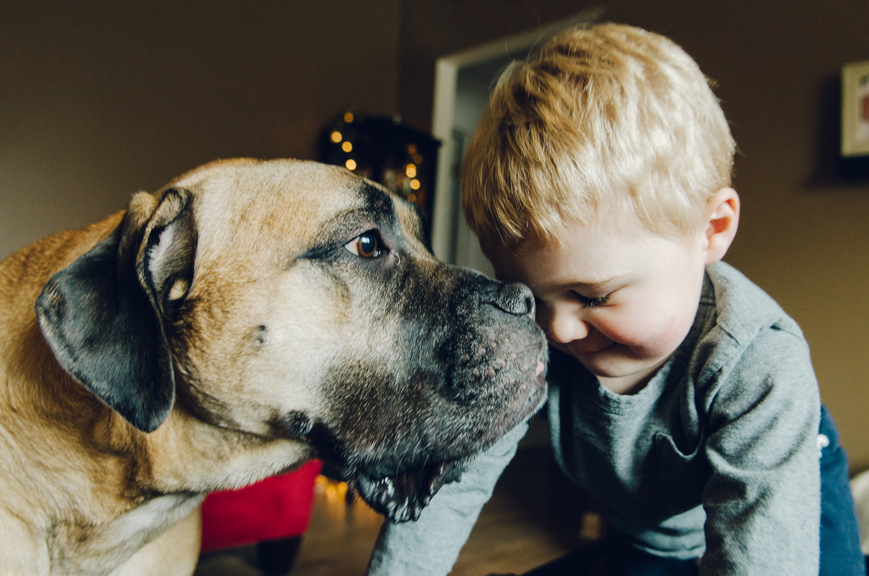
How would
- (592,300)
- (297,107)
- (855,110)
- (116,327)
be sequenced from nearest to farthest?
(116,327) < (592,300) < (855,110) < (297,107)

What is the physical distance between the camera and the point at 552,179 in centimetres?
88

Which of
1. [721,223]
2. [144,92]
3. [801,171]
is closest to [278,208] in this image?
[721,223]

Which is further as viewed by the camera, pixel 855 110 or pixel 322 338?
pixel 855 110

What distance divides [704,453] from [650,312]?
0.87ft

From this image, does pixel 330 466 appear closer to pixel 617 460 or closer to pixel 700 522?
pixel 617 460

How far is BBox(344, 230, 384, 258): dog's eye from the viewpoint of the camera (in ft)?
2.78

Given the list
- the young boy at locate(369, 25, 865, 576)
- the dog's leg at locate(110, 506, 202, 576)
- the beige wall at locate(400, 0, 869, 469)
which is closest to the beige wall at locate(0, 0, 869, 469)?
the beige wall at locate(400, 0, 869, 469)

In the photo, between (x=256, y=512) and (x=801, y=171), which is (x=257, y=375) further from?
(x=801, y=171)

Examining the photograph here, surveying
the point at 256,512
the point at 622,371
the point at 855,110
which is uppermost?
the point at 855,110

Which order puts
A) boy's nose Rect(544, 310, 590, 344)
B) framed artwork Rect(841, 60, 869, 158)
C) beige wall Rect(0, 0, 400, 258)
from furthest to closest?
1. beige wall Rect(0, 0, 400, 258)
2. framed artwork Rect(841, 60, 869, 158)
3. boy's nose Rect(544, 310, 590, 344)

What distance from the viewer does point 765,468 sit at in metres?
0.79

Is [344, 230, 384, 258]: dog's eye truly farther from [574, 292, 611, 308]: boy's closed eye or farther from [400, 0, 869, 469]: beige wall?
[400, 0, 869, 469]: beige wall

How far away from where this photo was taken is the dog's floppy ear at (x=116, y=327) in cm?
67

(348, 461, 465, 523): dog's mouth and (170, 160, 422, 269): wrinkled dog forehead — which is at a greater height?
(170, 160, 422, 269): wrinkled dog forehead
